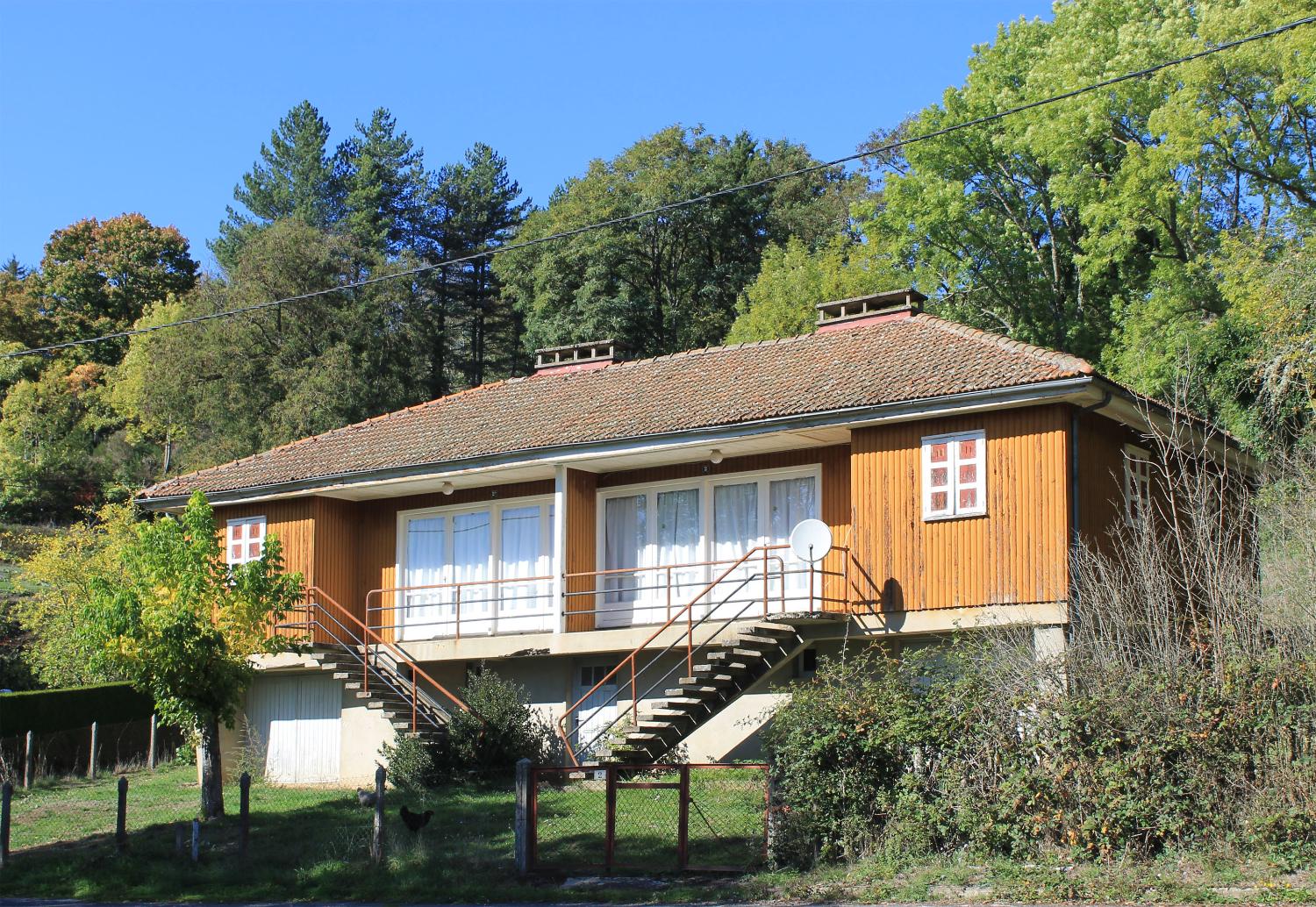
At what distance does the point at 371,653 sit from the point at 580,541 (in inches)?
173

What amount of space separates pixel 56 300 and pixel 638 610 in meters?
56.6

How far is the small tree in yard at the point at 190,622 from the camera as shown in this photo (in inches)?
818

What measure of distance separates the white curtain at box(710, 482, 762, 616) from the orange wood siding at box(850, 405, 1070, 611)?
231 cm

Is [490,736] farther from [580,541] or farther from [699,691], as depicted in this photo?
[580,541]

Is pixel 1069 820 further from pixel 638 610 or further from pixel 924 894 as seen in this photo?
pixel 638 610

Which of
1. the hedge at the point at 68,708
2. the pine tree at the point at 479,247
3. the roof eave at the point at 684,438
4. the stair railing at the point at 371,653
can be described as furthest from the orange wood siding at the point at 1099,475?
the pine tree at the point at 479,247

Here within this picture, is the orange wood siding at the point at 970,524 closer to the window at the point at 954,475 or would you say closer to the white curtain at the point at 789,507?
the window at the point at 954,475

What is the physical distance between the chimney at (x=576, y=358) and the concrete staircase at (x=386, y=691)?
24.2 ft

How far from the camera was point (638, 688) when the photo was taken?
25.1m

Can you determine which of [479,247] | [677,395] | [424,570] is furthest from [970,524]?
[479,247]

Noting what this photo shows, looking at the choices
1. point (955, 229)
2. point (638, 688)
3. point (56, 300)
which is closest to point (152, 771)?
point (638, 688)

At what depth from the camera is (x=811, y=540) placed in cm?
2180

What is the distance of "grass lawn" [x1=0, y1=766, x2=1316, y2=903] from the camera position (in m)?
14.5

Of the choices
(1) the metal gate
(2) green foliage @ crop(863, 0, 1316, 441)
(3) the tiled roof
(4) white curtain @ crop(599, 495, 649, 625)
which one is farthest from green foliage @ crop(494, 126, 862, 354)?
(1) the metal gate
